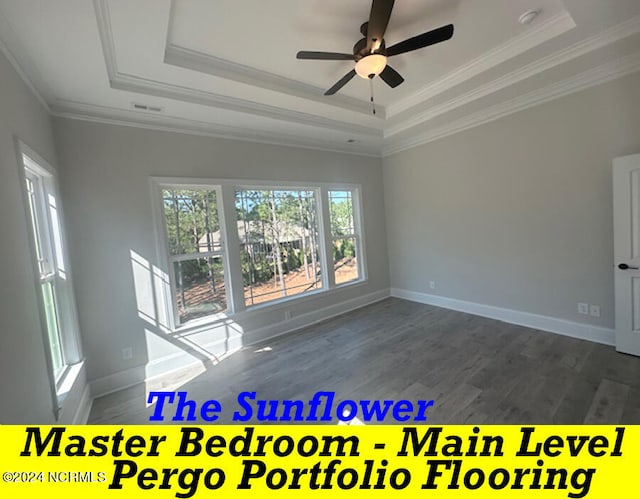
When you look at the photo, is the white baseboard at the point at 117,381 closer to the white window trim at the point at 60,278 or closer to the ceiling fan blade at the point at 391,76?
the white window trim at the point at 60,278

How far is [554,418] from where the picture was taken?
1903 millimetres

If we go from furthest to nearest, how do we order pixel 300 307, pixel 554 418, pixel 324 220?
1. pixel 324 220
2. pixel 300 307
3. pixel 554 418

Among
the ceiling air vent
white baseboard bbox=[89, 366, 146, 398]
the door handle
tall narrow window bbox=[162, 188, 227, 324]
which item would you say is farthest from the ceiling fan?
white baseboard bbox=[89, 366, 146, 398]

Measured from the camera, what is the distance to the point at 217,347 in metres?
3.31

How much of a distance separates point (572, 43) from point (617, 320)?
258cm

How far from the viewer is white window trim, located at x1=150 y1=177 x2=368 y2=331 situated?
2967 mm

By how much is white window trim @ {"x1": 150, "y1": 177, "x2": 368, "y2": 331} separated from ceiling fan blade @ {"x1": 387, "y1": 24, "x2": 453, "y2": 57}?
2.29 metres

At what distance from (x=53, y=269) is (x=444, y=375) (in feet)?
11.6

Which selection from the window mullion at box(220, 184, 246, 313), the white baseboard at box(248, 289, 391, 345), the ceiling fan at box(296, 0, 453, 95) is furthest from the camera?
the white baseboard at box(248, 289, 391, 345)

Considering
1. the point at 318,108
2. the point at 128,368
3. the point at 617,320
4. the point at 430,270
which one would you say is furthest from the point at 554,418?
the point at 128,368

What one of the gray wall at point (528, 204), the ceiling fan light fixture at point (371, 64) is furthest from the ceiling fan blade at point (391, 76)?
the gray wall at point (528, 204)

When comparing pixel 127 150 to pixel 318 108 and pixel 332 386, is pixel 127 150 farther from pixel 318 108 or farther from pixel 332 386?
pixel 332 386

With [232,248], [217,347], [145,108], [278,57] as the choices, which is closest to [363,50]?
[278,57]

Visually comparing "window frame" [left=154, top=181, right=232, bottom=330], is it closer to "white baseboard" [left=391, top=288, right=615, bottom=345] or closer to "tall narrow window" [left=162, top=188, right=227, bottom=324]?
"tall narrow window" [left=162, top=188, right=227, bottom=324]
